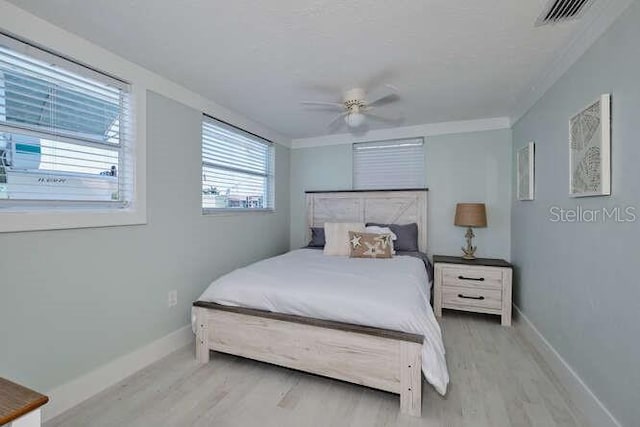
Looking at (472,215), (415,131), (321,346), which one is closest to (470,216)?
(472,215)

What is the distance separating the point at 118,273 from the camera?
2.06m

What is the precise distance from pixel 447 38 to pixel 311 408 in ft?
7.97

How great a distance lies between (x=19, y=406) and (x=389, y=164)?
12.6ft

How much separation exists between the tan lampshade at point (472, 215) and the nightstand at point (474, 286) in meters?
0.41

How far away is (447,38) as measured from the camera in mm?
1821

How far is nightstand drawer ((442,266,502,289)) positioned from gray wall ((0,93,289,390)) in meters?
2.36

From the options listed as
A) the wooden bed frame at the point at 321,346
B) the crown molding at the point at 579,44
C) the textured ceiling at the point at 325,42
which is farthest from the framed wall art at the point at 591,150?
the wooden bed frame at the point at 321,346

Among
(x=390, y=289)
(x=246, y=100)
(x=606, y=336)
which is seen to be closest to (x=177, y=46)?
(x=246, y=100)

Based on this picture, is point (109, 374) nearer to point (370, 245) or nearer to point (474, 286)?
point (370, 245)

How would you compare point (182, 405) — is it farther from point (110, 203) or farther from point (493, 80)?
point (493, 80)

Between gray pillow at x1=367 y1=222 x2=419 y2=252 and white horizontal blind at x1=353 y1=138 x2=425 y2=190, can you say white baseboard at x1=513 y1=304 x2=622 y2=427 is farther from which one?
white horizontal blind at x1=353 y1=138 x2=425 y2=190

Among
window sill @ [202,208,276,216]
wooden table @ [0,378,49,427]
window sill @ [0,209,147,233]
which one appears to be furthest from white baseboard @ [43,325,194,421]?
wooden table @ [0,378,49,427]

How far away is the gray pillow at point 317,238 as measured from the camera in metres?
3.85

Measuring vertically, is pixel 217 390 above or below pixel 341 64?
below
